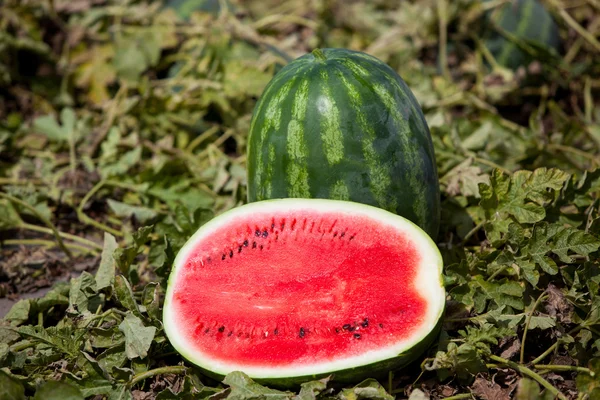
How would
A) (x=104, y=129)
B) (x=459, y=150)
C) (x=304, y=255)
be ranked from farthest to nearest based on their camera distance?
(x=104, y=129), (x=459, y=150), (x=304, y=255)

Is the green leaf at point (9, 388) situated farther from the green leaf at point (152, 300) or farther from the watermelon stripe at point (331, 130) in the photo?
the watermelon stripe at point (331, 130)

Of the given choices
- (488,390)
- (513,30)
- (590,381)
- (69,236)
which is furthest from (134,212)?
(513,30)

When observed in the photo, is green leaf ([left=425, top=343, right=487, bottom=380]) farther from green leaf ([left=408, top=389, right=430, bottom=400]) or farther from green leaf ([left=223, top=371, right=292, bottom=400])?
green leaf ([left=223, top=371, right=292, bottom=400])

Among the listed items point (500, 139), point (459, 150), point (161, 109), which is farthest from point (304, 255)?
point (161, 109)

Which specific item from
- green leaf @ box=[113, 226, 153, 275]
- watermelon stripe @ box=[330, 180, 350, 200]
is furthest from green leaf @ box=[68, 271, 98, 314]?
watermelon stripe @ box=[330, 180, 350, 200]

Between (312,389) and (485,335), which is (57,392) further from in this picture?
(485,335)

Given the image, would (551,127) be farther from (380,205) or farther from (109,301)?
(109,301)

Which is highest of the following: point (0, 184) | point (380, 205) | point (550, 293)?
point (380, 205)
